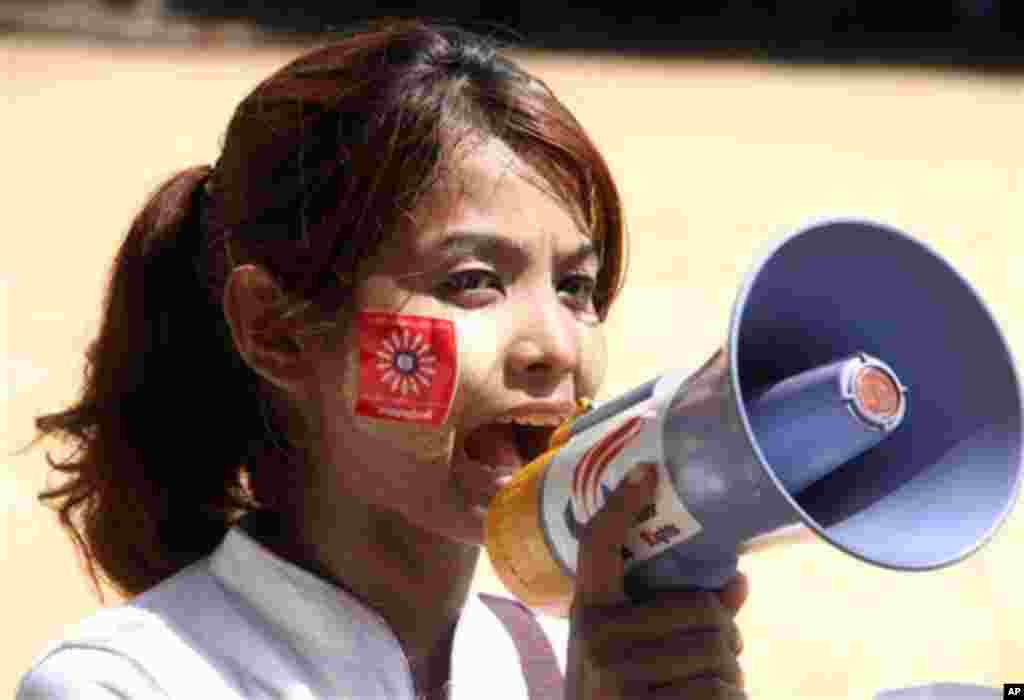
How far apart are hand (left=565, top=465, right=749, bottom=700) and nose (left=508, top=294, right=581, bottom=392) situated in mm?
281

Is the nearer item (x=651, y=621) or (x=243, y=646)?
(x=651, y=621)

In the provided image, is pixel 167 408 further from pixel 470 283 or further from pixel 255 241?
pixel 470 283

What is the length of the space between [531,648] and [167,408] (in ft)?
1.75

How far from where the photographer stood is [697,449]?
1817 mm

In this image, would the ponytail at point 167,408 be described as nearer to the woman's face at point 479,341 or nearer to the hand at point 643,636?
the woman's face at point 479,341

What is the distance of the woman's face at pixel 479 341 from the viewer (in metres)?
2.20

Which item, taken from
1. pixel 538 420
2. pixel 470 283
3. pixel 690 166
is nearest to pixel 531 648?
pixel 538 420

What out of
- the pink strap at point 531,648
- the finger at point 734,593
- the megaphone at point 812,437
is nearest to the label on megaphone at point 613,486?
the megaphone at point 812,437

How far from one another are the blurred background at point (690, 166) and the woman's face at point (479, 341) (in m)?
0.29

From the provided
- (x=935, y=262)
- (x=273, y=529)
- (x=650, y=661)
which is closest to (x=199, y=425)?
(x=273, y=529)

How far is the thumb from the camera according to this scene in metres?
1.88

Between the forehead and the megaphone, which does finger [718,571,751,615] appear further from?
the forehead

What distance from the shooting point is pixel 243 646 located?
85.9 inches

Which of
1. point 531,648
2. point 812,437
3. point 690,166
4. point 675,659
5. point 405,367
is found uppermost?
point 812,437
